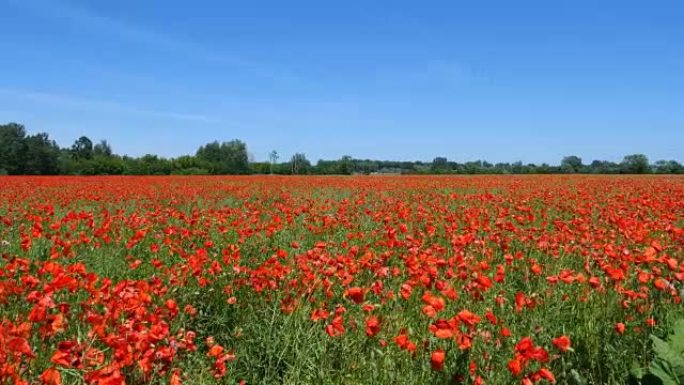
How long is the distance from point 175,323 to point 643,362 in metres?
2.73

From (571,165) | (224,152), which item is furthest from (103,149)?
A: (571,165)

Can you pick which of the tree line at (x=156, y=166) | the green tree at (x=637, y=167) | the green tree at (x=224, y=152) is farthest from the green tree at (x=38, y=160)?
the green tree at (x=637, y=167)

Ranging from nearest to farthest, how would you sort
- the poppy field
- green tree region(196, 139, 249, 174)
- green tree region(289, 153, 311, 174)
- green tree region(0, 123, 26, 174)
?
the poppy field → green tree region(0, 123, 26, 174) → green tree region(289, 153, 311, 174) → green tree region(196, 139, 249, 174)

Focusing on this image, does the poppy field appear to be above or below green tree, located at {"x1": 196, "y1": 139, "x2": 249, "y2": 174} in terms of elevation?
below

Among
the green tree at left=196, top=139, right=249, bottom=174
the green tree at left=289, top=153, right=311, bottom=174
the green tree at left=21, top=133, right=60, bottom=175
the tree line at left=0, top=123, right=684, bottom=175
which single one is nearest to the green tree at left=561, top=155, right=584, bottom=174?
the tree line at left=0, top=123, right=684, bottom=175

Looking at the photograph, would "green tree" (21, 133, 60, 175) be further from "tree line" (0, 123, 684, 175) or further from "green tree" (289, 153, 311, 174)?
"green tree" (289, 153, 311, 174)

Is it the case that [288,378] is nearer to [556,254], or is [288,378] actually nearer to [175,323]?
[175,323]

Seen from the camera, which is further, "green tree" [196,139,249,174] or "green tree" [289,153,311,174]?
"green tree" [196,139,249,174]

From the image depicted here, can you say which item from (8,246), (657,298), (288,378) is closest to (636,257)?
(657,298)

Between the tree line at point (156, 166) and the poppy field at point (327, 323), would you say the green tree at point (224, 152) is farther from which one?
the poppy field at point (327, 323)

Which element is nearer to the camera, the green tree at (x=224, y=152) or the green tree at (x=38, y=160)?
the green tree at (x=38, y=160)

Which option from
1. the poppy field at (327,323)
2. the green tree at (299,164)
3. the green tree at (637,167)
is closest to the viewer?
the poppy field at (327,323)

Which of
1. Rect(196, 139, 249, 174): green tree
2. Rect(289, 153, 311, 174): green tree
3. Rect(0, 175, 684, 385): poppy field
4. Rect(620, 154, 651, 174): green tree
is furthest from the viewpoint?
Rect(196, 139, 249, 174): green tree

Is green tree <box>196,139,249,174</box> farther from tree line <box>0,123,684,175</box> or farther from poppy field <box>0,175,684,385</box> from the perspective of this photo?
poppy field <box>0,175,684,385</box>
